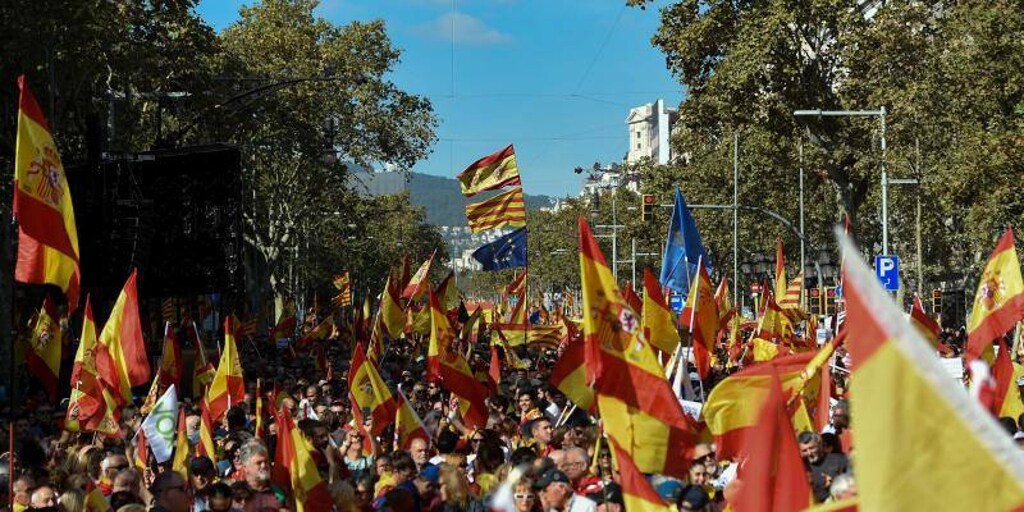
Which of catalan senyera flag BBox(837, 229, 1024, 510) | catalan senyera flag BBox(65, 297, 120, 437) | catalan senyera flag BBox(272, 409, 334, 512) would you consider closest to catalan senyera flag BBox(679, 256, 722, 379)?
catalan senyera flag BBox(65, 297, 120, 437)

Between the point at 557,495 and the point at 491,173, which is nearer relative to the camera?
the point at 557,495

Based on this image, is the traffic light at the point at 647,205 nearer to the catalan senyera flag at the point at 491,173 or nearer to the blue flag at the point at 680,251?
the catalan senyera flag at the point at 491,173

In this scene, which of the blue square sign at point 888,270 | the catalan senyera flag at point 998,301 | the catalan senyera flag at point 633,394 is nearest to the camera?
the catalan senyera flag at point 633,394

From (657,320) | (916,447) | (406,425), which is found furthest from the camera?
(657,320)

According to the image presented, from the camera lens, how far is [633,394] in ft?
22.5

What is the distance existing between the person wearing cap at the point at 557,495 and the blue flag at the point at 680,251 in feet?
41.3

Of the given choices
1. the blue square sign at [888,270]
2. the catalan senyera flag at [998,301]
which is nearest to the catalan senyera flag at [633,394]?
the catalan senyera flag at [998,301]

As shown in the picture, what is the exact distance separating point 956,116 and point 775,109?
4.06m

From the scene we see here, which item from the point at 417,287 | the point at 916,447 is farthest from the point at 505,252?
the point at 916,447

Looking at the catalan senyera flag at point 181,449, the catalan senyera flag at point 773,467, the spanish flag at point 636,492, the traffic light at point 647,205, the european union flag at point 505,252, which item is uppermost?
the traffic light at point 647,205

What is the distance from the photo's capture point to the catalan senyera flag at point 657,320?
14358mm

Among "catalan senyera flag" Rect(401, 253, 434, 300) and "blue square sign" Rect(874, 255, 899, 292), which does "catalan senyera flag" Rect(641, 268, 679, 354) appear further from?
"catalan senyera flag" Rect(401, 253, 434, 300)

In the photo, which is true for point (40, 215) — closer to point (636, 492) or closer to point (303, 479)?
point (303, 479)

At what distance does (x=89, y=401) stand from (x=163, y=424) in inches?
103
